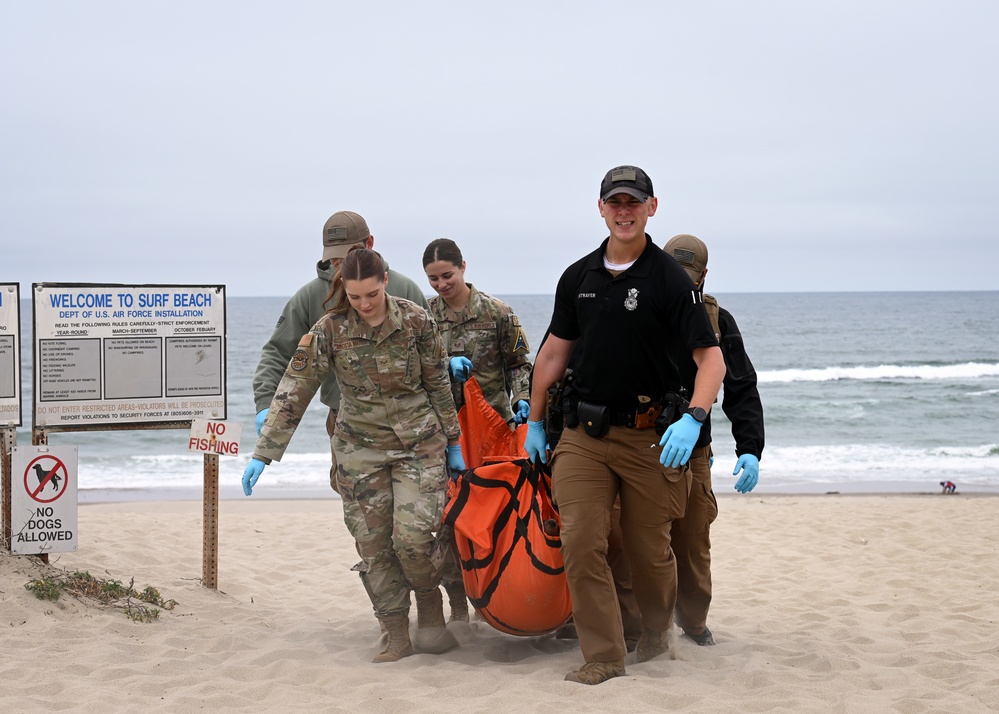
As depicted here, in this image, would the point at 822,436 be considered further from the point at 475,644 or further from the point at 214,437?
the point at 475,644

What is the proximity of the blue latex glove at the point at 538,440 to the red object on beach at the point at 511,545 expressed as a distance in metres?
0.07

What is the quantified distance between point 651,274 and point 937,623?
2.86 m

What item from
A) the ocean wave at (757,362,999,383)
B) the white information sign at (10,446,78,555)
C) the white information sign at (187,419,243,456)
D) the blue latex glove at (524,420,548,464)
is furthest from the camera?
the ocean wave at (757,362,999,383)

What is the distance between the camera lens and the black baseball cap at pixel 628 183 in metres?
3.88

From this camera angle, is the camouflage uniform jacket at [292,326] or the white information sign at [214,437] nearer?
the camouflage uniform jacket at [292,326]

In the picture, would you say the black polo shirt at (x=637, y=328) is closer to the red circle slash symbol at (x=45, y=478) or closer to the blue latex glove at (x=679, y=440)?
the blue latex glove at (x=679, y=440)

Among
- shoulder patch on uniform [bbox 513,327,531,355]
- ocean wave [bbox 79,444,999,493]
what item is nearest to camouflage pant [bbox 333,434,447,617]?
shoulder patch on uniform [bbox 513,327,531,355]

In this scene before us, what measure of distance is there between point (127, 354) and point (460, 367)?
219cm

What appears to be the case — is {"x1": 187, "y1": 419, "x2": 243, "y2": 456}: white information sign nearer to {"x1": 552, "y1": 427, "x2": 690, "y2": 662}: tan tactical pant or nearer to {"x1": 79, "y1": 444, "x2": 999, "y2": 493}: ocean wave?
{"x1": 552, "y1": 427, "x2": 690, "y2": 662}: tan tactical pant

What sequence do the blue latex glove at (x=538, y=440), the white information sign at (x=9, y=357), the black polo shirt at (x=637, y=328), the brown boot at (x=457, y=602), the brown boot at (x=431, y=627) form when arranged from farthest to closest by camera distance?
the white information sign at (x=9, y=357) < the brown boot at (x=457, y=602) < the brown boot at (x=431, y=627) < the blue latex glove at (x=538, y=440) < the black polo shirt at (x=637, y=328)

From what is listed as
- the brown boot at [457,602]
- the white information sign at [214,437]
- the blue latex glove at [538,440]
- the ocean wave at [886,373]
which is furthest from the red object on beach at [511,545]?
the ocean wave at [886,373]

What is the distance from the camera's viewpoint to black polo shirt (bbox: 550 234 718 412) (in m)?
3.83

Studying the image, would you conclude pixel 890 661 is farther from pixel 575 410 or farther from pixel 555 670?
pixel 575 410

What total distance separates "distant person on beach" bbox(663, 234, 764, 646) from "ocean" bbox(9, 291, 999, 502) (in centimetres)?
762
